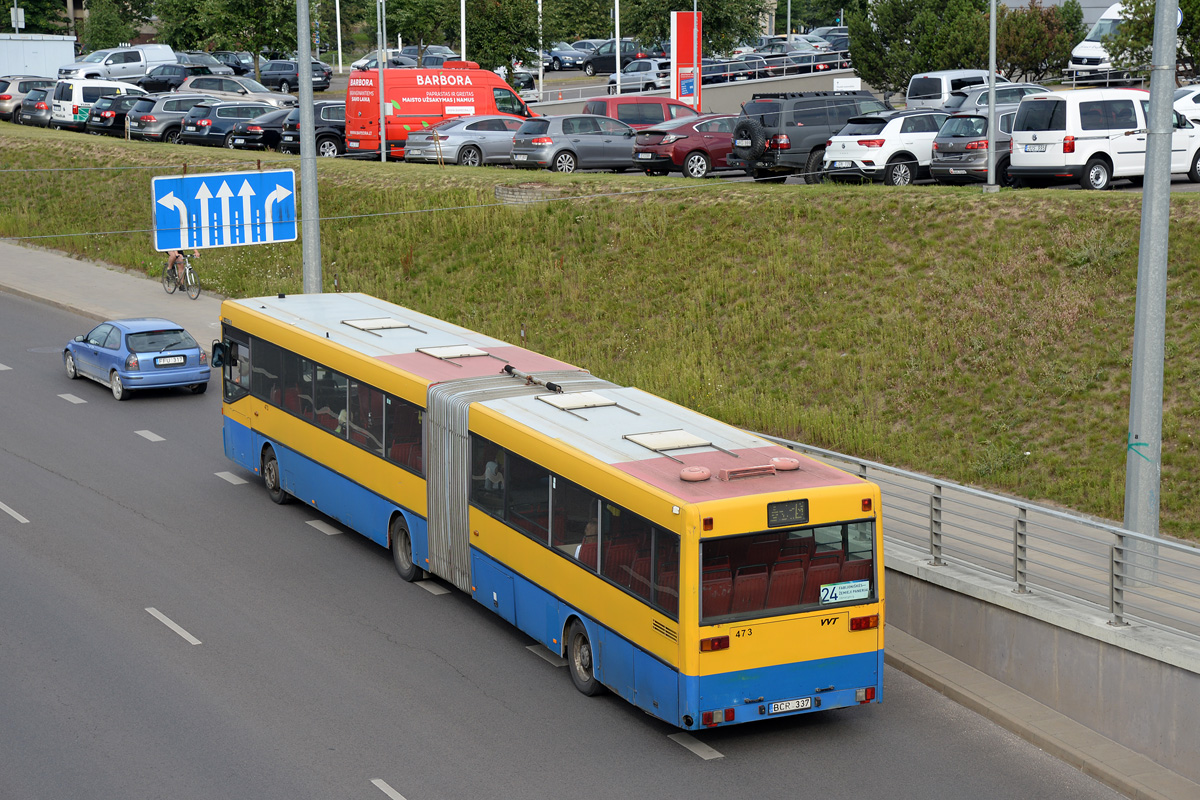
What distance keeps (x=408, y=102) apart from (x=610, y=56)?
40329mm

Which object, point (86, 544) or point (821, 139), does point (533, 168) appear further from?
point (86, 544)

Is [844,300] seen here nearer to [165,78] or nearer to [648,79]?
[648,79]

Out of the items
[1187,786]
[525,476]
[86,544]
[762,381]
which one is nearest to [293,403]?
[86,544]

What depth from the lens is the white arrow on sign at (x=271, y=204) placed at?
24.4 meters

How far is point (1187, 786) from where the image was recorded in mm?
9711

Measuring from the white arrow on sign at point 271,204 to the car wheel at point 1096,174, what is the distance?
48.0ft

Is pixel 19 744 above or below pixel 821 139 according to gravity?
below

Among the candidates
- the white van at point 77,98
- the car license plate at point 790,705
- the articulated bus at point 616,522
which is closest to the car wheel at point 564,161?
the articulated bus at point 616,522

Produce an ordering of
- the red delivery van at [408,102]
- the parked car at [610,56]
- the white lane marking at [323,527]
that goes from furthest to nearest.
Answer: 1. the parked car at [610,56]
2. the red delivery van at [408,102]
3. the white lane marking at [323,527]

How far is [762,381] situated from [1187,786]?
1319 centimetres

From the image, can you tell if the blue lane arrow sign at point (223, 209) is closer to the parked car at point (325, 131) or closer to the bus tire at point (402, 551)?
the bus tire at point (402, 551)

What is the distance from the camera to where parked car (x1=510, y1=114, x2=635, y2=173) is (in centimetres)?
3356

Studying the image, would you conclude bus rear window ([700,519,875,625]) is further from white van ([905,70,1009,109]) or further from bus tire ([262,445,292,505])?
white van ([905,70,1009,109])

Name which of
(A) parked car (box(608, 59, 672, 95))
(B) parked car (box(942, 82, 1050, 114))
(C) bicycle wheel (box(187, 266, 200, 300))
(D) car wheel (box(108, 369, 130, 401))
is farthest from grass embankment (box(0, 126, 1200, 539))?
(A) parked car (box(608, 59, 672, 95))
